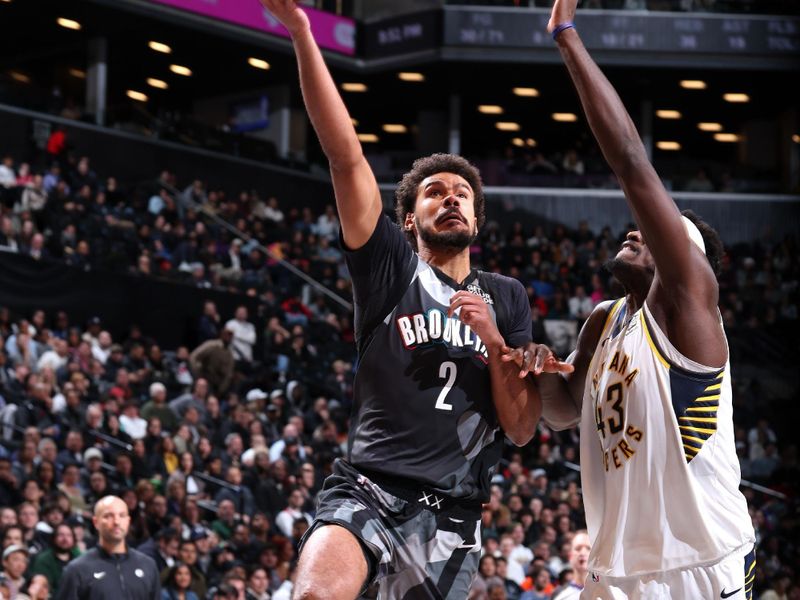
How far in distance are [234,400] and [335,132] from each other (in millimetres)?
13032

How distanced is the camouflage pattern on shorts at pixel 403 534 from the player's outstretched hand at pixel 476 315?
64 cm

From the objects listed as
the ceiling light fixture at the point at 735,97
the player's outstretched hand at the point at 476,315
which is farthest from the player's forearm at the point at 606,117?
the ceiling light fixture at the point at 735,97

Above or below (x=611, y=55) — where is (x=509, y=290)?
below

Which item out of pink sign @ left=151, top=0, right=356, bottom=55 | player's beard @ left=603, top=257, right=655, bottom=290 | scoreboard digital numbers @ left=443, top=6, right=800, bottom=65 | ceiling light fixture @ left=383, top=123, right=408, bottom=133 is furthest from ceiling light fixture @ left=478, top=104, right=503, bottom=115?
player's beard @ left=603, top=257, right=655, bottom=290

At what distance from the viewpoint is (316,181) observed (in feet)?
99.0

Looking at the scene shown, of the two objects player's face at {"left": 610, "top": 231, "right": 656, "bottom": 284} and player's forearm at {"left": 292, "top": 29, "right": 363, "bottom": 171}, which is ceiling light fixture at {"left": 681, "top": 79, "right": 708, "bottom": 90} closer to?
player's face at {"left": 610, "top": 231, "right": 656, "bottom": 284}

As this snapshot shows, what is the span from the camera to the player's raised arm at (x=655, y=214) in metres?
4.39

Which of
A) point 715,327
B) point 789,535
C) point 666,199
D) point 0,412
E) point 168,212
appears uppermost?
point 168,212

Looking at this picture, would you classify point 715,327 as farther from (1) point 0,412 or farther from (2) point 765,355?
(2) point 765,355

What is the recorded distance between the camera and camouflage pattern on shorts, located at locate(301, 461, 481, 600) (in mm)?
4680

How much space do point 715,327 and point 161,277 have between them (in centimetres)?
1587

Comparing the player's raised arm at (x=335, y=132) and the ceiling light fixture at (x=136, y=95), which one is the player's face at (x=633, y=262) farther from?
the ceiling light fixture at (x=136, y=95)

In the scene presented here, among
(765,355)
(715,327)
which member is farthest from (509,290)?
(765,355)

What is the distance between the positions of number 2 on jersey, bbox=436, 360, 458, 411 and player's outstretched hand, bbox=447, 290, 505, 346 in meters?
0.18
